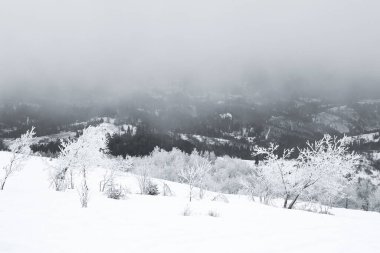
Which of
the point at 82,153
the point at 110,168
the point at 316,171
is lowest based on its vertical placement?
the point at 110,168

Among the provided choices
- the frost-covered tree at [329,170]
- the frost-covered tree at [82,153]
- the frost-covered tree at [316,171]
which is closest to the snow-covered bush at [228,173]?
the frost-covered tree at [82,153]

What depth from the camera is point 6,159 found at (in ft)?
138

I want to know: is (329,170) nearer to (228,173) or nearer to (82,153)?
(82,153)

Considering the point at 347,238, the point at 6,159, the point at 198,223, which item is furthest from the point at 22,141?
the point at 6,159

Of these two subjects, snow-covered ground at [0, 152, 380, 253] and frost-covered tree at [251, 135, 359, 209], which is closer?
snow-covered ground at [0, 152, 380, 253]

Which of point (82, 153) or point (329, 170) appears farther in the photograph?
point (82, 153)

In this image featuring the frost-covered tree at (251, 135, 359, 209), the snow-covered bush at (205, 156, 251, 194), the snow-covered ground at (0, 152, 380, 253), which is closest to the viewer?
the snow-covered ground at (0, 152, 380, 253)

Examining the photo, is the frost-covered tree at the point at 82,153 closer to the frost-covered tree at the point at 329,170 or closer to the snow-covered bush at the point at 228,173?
the frost-covered tree at the point at 329,170

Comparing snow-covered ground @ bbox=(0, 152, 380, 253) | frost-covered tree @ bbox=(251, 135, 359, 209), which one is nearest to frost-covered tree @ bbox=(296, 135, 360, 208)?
frost-covered tree @ bbox=(251, 135, 359, 209)

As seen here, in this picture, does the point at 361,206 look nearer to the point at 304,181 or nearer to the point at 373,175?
the point at 304,181

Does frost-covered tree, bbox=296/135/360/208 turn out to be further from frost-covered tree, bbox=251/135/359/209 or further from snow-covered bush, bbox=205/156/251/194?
snow-covered bush, bbox=205/156/251/194

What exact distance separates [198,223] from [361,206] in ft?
276

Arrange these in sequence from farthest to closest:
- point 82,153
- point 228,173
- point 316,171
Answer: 1. point 228,173
2. point 82,153
3. point 316,171

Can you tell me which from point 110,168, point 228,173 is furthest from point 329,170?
point 228,173
